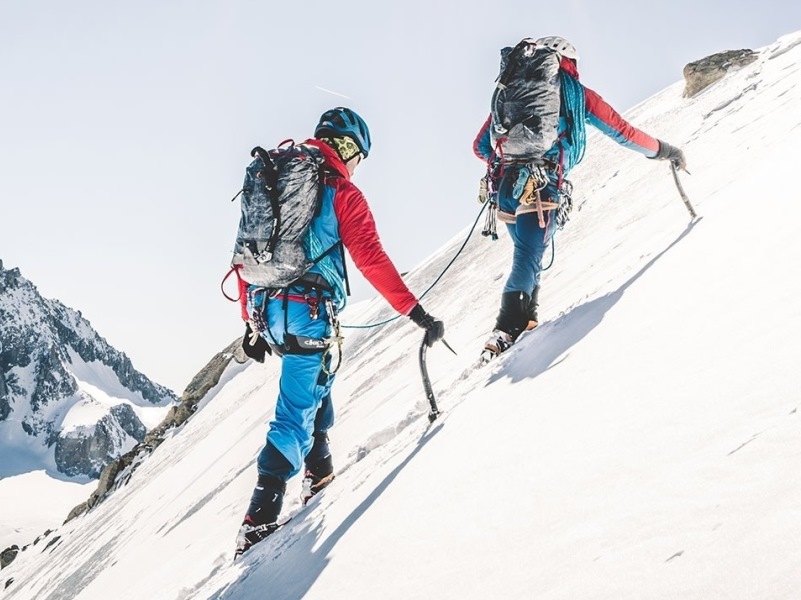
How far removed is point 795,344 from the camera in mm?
1806

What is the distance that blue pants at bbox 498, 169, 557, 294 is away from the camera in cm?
480

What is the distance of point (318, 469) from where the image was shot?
475 cm

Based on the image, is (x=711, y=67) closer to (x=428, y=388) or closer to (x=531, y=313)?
(x=531, y=313)

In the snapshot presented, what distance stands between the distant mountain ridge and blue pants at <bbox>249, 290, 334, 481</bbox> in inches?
6703

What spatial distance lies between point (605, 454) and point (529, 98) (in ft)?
11.4

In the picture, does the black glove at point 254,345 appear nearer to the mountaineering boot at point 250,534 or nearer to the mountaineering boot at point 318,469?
the mountaineering boot at point 318,469

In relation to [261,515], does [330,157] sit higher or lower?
higher

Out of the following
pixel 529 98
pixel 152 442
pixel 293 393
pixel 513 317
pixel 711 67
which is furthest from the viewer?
pixel 152 442

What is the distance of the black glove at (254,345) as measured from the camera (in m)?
4.51

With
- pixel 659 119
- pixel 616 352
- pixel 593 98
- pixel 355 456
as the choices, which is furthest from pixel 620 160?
pixel 616 352

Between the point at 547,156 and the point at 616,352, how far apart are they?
8.63 ft

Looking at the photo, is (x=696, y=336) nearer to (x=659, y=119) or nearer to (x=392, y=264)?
(x=392, y=264)

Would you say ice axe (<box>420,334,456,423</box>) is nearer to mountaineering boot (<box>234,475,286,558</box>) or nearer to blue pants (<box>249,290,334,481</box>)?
blue pants (<box>249,290,334,481</box>)

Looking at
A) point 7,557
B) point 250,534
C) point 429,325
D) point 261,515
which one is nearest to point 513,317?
point 429,325
